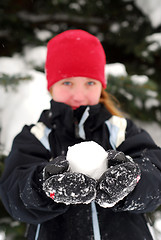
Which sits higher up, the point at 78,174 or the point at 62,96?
the point at 62,96

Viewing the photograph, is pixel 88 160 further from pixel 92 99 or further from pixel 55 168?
pixel 92 99

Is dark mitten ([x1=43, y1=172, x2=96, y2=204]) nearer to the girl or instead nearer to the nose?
the girl

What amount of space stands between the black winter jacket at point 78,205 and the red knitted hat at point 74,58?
203mm

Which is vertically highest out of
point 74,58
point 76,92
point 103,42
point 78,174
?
point 103,42

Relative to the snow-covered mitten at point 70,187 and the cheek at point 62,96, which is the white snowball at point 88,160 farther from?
the cheek at point 62,96

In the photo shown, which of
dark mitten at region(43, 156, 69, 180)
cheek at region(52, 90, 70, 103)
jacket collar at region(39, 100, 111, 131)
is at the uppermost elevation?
cheek at region(52, 90, 70, 103)

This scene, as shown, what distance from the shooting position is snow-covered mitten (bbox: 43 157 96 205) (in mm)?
1012

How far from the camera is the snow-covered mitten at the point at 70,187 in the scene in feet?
3.32

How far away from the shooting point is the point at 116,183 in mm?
1017

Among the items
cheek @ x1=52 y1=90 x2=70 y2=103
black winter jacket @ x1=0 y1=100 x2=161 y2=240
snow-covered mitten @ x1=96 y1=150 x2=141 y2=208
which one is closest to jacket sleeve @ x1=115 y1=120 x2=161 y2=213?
black winter jacket @ x1=0 y1=100 x2=161 y2=240

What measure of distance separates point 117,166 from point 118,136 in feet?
1.42

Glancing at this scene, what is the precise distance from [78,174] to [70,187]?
2.5 inches

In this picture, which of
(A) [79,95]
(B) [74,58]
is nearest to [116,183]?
(A) [79,95]

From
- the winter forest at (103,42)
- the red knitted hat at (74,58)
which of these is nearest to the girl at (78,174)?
the red knitted hat at (74,58)
